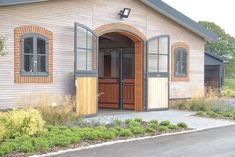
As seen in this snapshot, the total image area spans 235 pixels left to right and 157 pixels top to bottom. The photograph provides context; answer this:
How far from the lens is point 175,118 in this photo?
15.5 meters

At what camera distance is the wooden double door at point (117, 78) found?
18.8 metres

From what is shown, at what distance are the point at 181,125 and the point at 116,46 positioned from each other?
6534 mm

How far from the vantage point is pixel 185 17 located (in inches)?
757

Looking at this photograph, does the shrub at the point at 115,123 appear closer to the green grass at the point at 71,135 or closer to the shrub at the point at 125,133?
the green grass at the point at 71,135

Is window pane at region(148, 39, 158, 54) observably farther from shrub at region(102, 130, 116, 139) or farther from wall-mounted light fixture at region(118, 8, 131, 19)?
shrub at region(102, 130, 116, 139)

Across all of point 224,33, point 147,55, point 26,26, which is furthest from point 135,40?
point 224,33

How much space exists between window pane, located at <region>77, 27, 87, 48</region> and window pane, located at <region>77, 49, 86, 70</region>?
A: 184mm

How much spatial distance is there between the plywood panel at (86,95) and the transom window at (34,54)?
1.28 m

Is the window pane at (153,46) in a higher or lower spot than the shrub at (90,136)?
higher

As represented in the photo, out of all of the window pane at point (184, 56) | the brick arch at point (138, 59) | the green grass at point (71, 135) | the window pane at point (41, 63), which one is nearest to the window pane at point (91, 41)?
the window pane at point (41, 63)

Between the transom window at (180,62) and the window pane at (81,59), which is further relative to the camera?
the transom window at (180,62)

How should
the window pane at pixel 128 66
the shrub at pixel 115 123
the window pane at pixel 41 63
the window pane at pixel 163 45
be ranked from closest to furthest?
the shrub at pixel 115 123, the window pane at pixel 41 63, the window pane at pixel 163 45, the window pane at pixel 128 66

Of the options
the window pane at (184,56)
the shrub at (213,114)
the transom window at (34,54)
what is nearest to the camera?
the transom window at (34,54)

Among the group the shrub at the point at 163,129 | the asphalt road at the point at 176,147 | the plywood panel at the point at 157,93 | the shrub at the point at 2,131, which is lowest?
the asphalt road at the point at 176,147
